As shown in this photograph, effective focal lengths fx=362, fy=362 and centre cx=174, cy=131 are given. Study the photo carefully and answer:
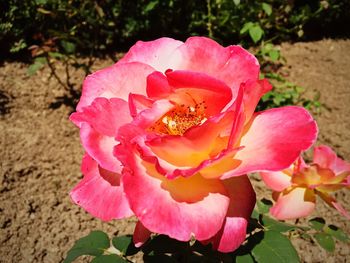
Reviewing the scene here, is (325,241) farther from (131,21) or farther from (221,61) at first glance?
(131,21)

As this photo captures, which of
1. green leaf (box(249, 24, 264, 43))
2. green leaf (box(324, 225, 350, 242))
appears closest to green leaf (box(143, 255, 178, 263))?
green leaf (box(324, 225, 350, 242))

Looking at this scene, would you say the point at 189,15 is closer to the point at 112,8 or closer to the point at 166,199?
the point at 112,8

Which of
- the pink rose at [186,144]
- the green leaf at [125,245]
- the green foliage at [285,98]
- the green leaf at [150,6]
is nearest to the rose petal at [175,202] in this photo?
the pink rose at [186,144]

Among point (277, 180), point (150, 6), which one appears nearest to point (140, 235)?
point (277, 180)

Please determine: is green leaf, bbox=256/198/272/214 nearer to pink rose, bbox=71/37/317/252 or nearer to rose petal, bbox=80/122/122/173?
pink rose, bbox=71/37/317/252

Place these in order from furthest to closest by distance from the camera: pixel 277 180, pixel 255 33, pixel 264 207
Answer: pixel 255 33, pixel 264 207, pixel 277 180

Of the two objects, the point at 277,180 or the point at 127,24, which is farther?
the point at 127,24

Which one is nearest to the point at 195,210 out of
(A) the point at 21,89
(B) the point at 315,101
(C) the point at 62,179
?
(C) the point at 62,179
